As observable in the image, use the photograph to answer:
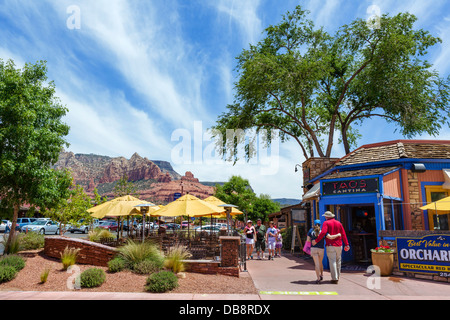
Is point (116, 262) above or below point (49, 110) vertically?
below

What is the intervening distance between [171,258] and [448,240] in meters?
7.39

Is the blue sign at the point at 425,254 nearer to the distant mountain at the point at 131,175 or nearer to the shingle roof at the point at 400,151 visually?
the shingle roof at the point at 400,151

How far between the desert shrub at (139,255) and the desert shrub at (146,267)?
97 millimetres

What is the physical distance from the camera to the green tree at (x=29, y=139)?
32.7 ft

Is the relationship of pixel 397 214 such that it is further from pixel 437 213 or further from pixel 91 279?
pixel 91 279

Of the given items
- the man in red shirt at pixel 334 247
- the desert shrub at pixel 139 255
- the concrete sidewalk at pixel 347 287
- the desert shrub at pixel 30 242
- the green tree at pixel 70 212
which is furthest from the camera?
the green tree at pixel 70 212

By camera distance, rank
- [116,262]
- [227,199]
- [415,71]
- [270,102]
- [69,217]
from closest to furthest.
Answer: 1. [116,262]
2. [69,217]
3. [415,71]
4. [270,102]
5. [227,199]

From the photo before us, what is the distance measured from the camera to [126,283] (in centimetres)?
758

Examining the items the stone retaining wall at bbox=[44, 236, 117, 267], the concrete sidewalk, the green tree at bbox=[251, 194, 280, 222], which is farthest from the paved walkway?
the green tree at bbox=[251, 194, 280, 222]

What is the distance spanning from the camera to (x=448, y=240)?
8.23 meters

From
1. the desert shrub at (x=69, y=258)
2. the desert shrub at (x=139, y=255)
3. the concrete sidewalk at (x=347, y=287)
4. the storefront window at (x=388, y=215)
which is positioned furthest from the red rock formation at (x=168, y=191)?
the concrete sidewalk at (x=347, y=287)

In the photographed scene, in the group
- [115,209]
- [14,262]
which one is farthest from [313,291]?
[115,209]

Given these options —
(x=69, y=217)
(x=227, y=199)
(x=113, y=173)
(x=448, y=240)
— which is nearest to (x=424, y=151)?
(x=448, y=240)
